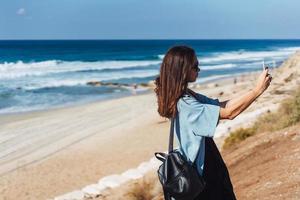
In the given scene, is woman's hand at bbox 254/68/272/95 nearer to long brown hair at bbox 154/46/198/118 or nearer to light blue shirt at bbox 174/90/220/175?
light blue shirt at bbox 174/90/220/175

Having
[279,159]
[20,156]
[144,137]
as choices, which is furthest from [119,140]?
[279,159]

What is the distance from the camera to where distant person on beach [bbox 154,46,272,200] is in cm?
296

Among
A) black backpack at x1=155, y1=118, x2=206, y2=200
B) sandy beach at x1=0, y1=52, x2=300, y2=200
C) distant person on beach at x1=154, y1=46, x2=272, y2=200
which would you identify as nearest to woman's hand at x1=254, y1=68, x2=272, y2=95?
distant person on beach at x1=154, y1=46, x2=272, y2=200

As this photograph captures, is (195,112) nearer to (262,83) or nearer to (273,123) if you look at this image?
(262,83)

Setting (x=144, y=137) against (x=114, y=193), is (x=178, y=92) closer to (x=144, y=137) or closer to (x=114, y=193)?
(x=114, y=193)

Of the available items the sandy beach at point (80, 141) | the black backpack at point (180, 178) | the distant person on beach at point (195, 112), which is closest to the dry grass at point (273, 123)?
the sandy beach at point (80, 141)

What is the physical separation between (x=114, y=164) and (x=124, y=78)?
29.7 metres

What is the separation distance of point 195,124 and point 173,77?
27 cm

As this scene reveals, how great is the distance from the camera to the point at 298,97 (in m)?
10.1

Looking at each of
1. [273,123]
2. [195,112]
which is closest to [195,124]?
[195,112]

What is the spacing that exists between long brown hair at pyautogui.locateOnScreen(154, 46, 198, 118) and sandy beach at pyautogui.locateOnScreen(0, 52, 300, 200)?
8.54 meters

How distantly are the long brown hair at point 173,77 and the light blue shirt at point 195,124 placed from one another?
43mm

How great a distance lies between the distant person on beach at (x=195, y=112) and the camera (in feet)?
9.70

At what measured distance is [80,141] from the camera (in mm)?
16844
